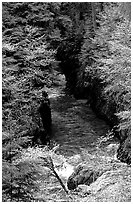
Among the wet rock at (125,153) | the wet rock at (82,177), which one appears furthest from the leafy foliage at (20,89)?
the wet rock at (125,153)

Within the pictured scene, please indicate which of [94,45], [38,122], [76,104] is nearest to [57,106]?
[76,104]

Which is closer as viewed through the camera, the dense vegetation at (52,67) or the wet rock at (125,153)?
the dense vegetation at (52,67)

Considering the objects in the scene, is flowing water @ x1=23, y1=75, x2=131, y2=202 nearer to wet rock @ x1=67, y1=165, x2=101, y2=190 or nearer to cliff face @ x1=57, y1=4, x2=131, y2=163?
wet rock @ x1=67, y1=165, x2=101, y2=190

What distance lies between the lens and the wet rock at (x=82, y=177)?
10.3 meters

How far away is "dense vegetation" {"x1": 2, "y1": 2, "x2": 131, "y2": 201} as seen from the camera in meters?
8.59

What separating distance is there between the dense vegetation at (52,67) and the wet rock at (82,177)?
1327mm

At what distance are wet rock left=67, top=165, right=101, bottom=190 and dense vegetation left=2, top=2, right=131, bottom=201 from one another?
133 cm

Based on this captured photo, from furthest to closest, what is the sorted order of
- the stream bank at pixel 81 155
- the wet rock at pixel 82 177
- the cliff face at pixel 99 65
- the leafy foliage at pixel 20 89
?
1. the cliff face at pixel 99 65
2. the wet rock at pixel 82 177
3. the leafy foliage at pixel 20 89
4. the stream bank at pixel 81 155

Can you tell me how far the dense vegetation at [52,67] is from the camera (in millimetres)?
8586

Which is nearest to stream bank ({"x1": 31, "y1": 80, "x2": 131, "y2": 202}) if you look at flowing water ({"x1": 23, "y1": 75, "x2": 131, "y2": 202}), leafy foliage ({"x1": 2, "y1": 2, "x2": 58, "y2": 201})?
flowing water ({"x1": 23, "y1": 75, "x2": 131, "y2": 202})

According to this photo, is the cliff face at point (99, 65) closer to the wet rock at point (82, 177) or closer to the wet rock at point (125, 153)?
the wet rock at point (125, 153)

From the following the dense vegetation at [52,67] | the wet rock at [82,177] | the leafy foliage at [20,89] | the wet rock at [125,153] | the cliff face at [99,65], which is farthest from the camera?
the cliff face at [99,65]

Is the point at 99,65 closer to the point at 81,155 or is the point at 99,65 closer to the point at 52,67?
the point at 52,67

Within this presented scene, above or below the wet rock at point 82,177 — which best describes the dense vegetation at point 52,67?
above
